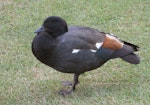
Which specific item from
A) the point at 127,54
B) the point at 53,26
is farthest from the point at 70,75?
the point at 53,26

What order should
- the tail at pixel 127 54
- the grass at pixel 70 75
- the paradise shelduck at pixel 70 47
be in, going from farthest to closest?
the tail at pixel 127 54
the grass at pixel 70 75
the paradise shelduck at pixel 70 47

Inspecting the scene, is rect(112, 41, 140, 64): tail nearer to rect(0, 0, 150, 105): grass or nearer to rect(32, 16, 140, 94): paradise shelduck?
rect(32, 16, 140, 94): paradise shelduck

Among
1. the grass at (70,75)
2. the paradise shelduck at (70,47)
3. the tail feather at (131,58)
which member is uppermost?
the paradise shelduck at (70,47)

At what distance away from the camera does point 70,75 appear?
5.76 meters

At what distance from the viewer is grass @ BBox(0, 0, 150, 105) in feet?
16.6

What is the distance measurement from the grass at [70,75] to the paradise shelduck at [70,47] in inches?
14.2

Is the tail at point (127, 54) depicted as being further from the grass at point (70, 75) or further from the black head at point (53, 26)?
the black head at point (53, 26)

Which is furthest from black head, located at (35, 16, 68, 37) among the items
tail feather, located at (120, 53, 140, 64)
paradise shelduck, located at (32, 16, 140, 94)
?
tail feather, located at (120, 53, 140, 64)

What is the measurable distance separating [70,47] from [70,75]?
36.9 inches

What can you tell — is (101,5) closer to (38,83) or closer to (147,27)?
(147,27)

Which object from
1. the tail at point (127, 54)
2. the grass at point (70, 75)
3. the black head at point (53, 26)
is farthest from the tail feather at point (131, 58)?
the black head at point (53, 26)

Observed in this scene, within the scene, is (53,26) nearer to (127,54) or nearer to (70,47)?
(70,47)

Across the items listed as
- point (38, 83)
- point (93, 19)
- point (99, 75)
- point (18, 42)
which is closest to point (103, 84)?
point (99, 75)

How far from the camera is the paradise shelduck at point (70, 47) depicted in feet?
16.0
